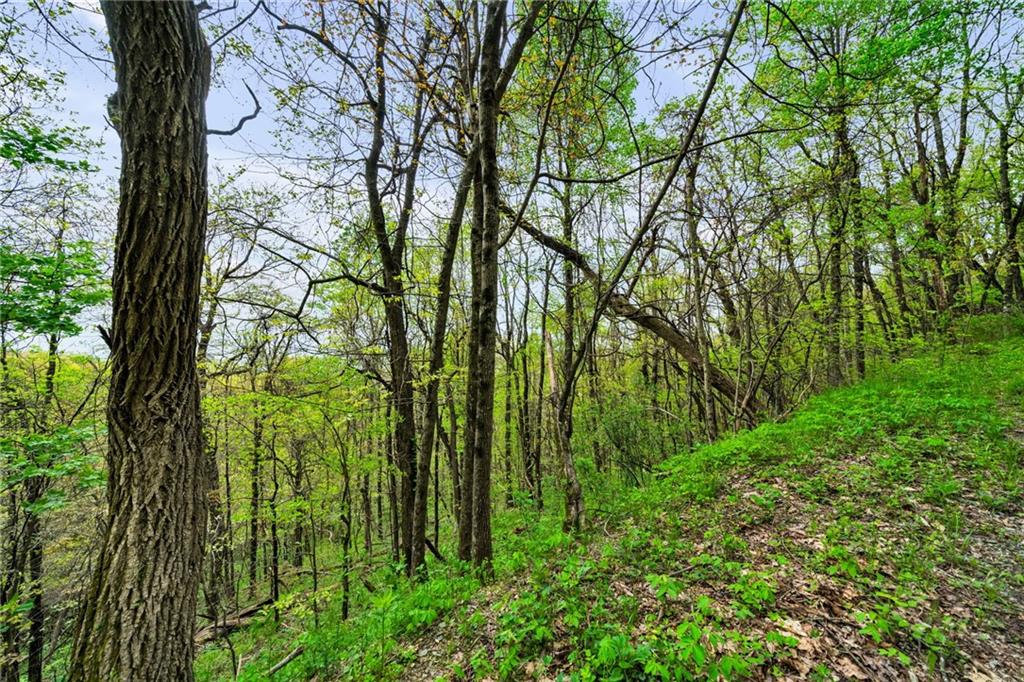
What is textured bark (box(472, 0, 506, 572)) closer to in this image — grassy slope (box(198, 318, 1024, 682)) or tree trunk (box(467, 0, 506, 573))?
tree trunk (box(467, 0, 506, 573))

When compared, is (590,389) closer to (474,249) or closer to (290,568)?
(474,249)

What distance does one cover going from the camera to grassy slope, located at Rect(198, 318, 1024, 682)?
7.04 ft

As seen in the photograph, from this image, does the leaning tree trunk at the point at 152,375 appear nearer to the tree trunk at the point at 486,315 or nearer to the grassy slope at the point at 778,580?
the grassy slope at the point at 778,580

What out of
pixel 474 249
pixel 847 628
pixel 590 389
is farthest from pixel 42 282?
pixel 590 389

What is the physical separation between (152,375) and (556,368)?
4.87m

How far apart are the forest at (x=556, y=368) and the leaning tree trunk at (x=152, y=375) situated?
16mm

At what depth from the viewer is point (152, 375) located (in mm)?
2436

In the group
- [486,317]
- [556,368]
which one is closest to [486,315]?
[486,317]

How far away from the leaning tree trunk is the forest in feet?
0.05

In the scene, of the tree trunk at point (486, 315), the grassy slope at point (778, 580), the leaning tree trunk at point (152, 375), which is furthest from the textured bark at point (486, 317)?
the leaning tree trunk at point (152, 375)

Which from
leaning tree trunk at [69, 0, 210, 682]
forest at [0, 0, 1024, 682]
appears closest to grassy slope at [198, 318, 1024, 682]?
forest at [0, 0, 1024, 682]

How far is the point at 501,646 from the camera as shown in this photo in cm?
267

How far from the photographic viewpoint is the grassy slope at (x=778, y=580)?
214 centimetres

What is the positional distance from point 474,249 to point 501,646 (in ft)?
13.4
